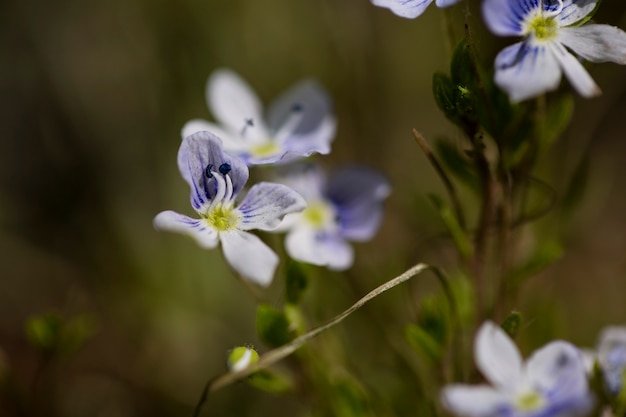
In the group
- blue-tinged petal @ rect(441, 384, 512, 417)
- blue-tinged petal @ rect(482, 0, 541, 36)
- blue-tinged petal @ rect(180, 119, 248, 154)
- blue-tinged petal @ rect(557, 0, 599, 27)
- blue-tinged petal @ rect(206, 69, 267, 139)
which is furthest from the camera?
blue-tinged petal @ rect(206, 69, 267, 139)

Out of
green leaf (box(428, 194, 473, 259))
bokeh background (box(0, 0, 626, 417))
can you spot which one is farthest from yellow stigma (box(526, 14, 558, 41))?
bokeh background (box(0, 0, 626, 417))

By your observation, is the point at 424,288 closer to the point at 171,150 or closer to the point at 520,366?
the point at 171,150

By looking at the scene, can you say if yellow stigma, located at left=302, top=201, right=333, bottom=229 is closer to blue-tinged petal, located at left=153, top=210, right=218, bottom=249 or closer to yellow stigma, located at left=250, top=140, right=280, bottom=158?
yellow stigma, located at left=250, top=140, right=280, bottom=158

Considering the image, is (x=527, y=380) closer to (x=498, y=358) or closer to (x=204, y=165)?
(x=498, y=358)

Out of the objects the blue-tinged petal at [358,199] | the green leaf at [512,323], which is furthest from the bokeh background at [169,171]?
the green leaf at [512,323]

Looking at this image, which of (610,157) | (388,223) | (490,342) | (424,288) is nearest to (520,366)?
(490,342)

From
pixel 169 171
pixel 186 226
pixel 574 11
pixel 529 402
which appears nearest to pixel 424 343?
pixel 529 402
